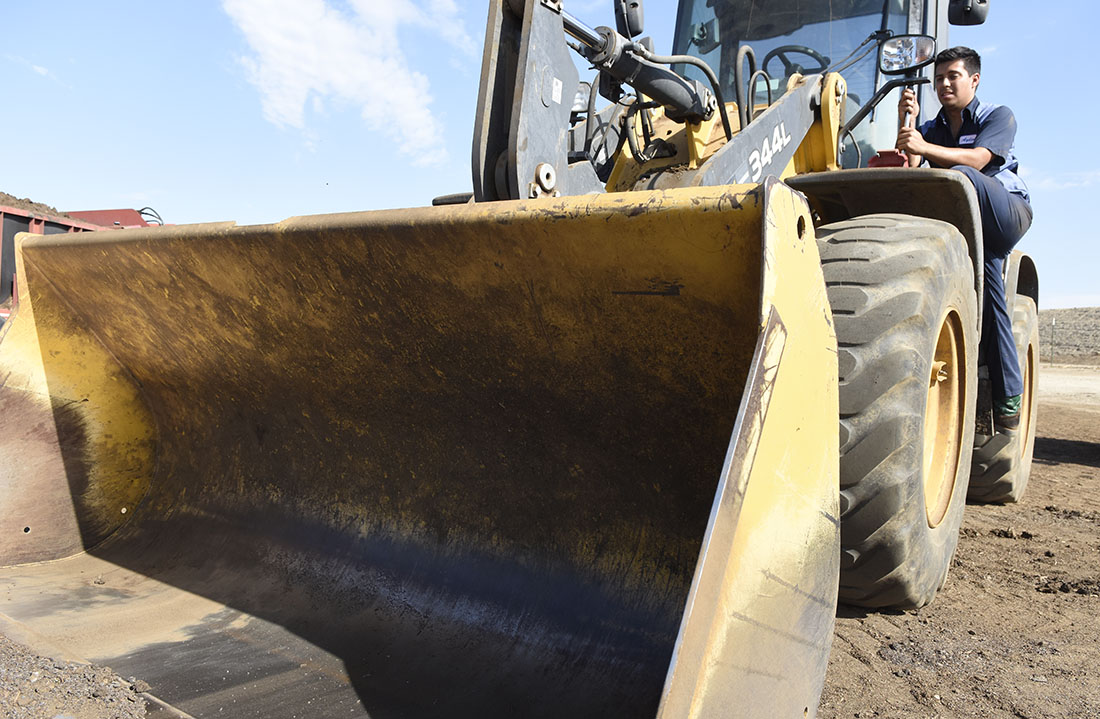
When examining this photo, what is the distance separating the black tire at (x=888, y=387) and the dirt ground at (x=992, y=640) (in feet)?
0.41

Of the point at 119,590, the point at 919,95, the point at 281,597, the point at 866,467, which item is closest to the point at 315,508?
the point at 281,597

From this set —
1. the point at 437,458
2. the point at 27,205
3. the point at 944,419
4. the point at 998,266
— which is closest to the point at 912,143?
the point at 998,266

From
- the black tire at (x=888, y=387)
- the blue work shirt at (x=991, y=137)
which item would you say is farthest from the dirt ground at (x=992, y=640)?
the blue work shirt at (x=991, y=137)

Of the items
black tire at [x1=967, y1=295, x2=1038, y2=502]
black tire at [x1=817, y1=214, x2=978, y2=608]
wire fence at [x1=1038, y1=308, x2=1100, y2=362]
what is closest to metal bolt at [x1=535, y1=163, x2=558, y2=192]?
black tire at [x1=817, y1=214, x2=978, y2=608]

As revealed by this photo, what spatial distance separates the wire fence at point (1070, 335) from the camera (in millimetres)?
24453

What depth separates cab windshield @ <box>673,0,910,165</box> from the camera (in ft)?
12.8

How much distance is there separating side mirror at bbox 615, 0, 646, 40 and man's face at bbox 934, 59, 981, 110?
1.49 m

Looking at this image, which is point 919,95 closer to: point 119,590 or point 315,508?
point 315,508

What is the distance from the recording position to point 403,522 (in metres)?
2.44

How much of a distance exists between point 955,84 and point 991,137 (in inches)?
12.0

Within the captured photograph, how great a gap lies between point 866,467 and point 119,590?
83.5 inches

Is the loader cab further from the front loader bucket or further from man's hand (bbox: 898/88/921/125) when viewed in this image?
the front loader bucket

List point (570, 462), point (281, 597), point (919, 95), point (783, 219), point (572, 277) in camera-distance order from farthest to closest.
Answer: point (919, 95) → point (281, 597) → point (570, 462) → point (572, 277) → point (783, 219)

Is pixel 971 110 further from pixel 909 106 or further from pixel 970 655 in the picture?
pixel 970 655
